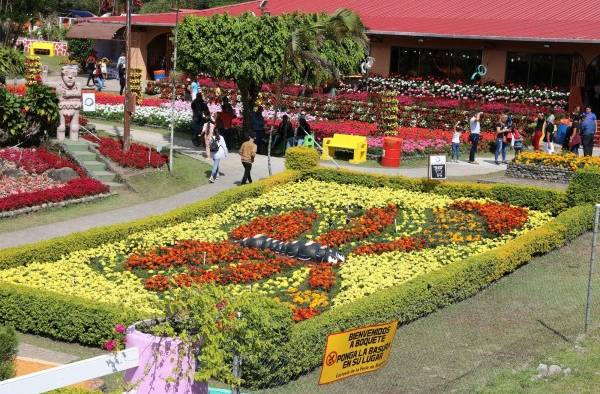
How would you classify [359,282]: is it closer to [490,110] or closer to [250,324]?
[250,324]

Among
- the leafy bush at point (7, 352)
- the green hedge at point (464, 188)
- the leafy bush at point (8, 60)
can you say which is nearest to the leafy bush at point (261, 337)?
the leafy bush at point (7, 352)

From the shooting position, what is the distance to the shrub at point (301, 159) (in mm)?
25578

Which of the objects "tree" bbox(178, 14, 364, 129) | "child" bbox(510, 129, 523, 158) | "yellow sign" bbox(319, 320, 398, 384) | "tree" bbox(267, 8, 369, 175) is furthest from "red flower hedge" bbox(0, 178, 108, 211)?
"yellow sign" bbox(319, 320, 398, 384)

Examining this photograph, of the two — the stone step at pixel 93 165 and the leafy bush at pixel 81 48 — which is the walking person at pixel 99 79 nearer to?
the leafy bush at pixel 81 48

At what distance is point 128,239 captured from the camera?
19.6 metres

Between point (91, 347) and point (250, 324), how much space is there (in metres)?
4.87

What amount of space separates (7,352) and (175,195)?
46.6ft

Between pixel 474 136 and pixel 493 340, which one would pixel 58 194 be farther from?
pixel 474 136

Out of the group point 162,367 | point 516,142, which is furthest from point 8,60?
point 162,367

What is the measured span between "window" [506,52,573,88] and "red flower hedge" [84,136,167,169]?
18.9m

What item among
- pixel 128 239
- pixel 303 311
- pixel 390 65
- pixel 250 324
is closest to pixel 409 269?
pixel 303 311

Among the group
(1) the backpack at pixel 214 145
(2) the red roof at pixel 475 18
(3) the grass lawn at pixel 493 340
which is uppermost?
(2) the red roof at pixel 475 18

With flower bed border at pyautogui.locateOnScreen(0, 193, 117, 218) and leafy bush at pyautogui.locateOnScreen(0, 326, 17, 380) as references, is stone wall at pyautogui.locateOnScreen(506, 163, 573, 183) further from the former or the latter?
leafy bush at pyautogui.locateOnScreen(0, 326, 17, 380)

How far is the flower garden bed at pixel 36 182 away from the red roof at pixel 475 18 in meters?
16.9
